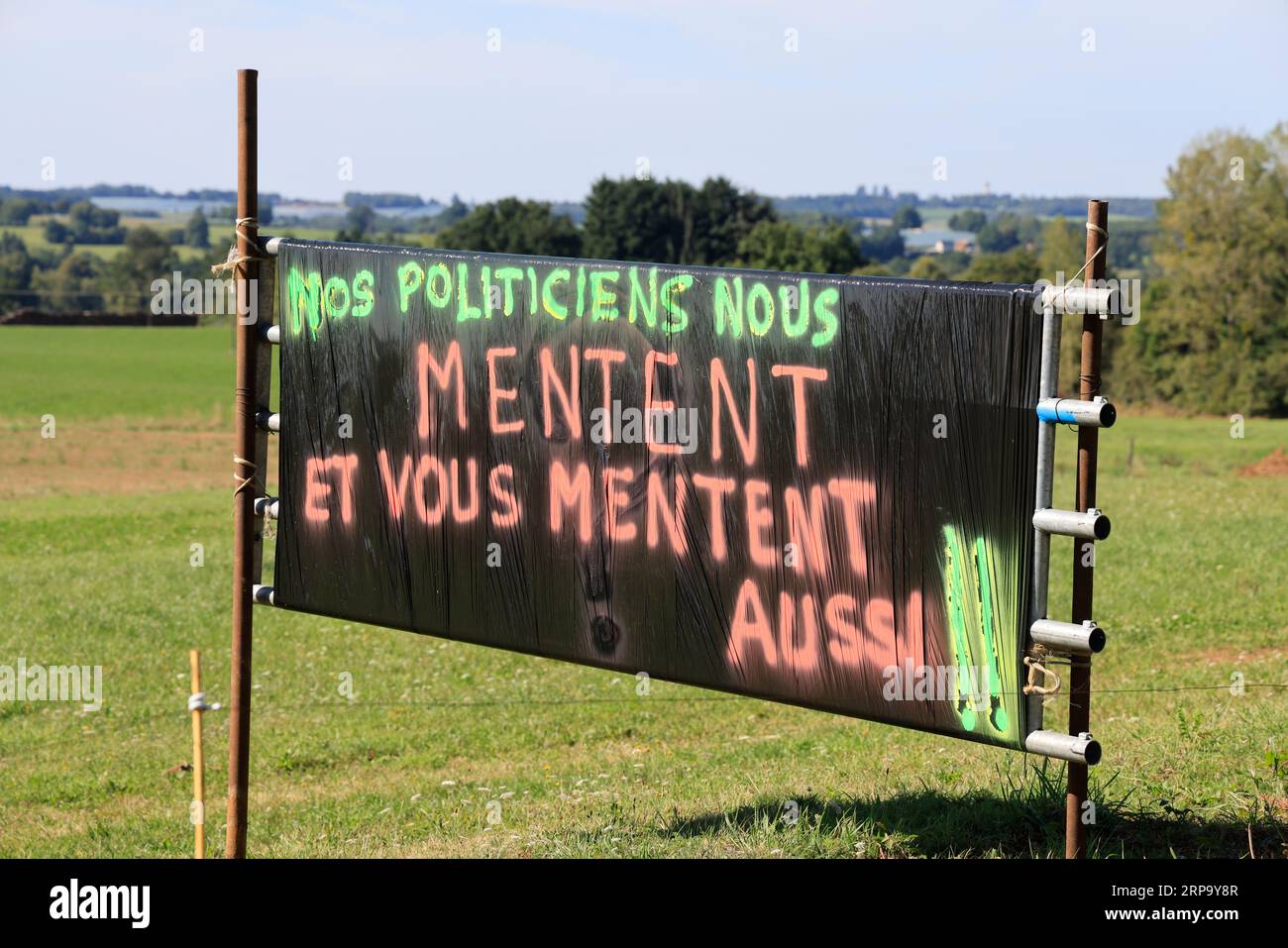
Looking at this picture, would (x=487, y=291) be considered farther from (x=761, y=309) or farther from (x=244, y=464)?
(x=244, y=464)

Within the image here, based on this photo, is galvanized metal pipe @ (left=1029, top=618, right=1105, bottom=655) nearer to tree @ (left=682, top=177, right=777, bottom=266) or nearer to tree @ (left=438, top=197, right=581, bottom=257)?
tree @ (left=438, top=197, right=581, bottom=257)

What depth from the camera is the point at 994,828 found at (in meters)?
6.85

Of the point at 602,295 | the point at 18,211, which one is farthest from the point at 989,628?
the point at 18,211

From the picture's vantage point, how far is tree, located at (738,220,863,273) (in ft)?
351

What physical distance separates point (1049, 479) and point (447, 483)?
2.74m

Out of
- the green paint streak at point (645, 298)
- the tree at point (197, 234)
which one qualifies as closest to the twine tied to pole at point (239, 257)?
the green paint streak at point (645, 298)

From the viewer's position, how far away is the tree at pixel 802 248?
10706cm

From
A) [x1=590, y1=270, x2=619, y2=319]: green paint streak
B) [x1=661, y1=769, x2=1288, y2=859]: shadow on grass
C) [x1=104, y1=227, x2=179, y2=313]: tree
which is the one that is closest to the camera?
[x1=590, y1=270, x2=619, y2=319]: green paint streak

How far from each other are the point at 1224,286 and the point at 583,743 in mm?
67786

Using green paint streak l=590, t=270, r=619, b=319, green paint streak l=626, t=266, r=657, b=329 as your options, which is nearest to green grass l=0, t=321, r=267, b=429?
green paint streak l=590, t=270, r=619, b=319

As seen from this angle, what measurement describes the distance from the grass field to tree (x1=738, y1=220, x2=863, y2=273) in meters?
83.3

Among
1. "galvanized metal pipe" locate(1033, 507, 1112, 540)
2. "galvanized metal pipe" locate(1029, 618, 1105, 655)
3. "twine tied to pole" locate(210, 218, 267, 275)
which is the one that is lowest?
"galvanized metal pipe" locate(1029, 618, 1105, 655)

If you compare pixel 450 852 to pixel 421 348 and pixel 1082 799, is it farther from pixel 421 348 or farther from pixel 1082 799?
pixel 1082 799

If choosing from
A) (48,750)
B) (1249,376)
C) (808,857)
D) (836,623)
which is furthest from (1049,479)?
(1249,376)
